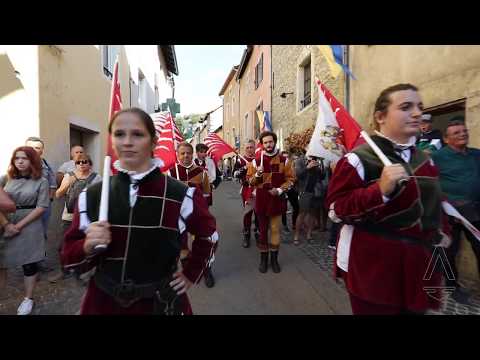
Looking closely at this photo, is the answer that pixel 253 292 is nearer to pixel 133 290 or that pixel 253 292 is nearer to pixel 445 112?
pixel 133 290

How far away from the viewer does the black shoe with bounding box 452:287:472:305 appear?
137 inches

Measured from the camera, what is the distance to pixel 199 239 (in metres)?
1.78

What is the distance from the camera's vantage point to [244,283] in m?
4.11

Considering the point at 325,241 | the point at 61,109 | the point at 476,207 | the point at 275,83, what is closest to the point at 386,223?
the point at 476,207

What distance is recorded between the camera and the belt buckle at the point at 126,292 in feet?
4.99

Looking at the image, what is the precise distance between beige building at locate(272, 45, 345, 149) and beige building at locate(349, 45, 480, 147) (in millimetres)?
1443

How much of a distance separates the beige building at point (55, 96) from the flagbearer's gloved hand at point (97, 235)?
2.46 meters

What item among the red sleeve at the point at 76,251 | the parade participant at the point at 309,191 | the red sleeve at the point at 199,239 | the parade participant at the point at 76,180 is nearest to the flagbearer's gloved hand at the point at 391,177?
the red sleeve at the point at 199,239

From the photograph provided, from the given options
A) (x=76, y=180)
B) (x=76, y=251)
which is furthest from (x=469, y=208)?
(x=76, y=180)

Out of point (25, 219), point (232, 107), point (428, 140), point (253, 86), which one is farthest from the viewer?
point (232, 107)

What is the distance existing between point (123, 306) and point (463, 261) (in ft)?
15.1

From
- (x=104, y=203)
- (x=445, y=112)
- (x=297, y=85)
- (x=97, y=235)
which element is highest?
(x=297, y=85)

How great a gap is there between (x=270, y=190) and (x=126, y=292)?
10.4ft
